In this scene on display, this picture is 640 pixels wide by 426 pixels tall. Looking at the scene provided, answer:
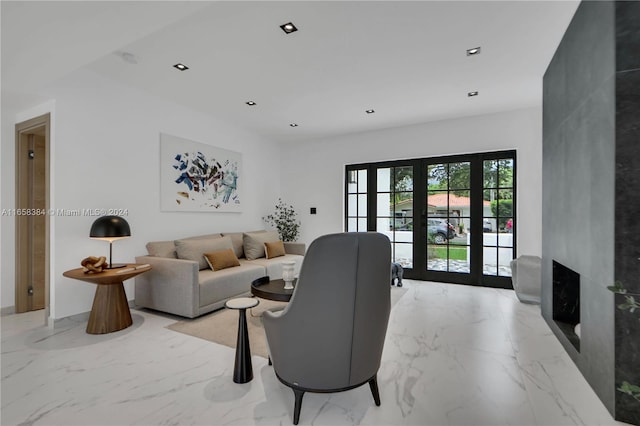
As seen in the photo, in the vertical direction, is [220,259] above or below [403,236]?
below

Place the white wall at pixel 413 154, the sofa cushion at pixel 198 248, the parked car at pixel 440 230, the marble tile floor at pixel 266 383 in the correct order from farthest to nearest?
the parked car at pixel 440 230 < the white wall at pixel 413 154 < the sofa cushion at pixel 198 248 < the marble tile floor at pixel 266 383

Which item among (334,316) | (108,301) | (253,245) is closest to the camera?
(334,316)

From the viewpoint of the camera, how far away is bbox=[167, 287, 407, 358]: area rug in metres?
2.68

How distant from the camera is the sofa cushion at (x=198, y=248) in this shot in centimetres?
389

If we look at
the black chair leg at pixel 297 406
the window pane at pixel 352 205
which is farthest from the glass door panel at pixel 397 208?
the black chair leg at pixel 297 406

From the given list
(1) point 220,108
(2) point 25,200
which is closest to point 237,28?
(1) point 220,108

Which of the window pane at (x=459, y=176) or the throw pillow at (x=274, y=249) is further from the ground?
the window pane at (x=459, y=176)

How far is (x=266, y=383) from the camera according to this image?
2039 millimetres

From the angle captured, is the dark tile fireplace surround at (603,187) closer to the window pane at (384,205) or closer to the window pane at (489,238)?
the window pane at (489,238)

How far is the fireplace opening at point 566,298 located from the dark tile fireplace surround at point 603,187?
0.74 ft

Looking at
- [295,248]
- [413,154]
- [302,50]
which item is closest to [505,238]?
[413,154]

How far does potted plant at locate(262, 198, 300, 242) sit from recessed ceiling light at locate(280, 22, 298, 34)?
3.89 meters

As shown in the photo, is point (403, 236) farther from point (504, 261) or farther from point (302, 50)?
point (302, 50)

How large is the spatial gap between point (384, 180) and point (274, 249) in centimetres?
230
